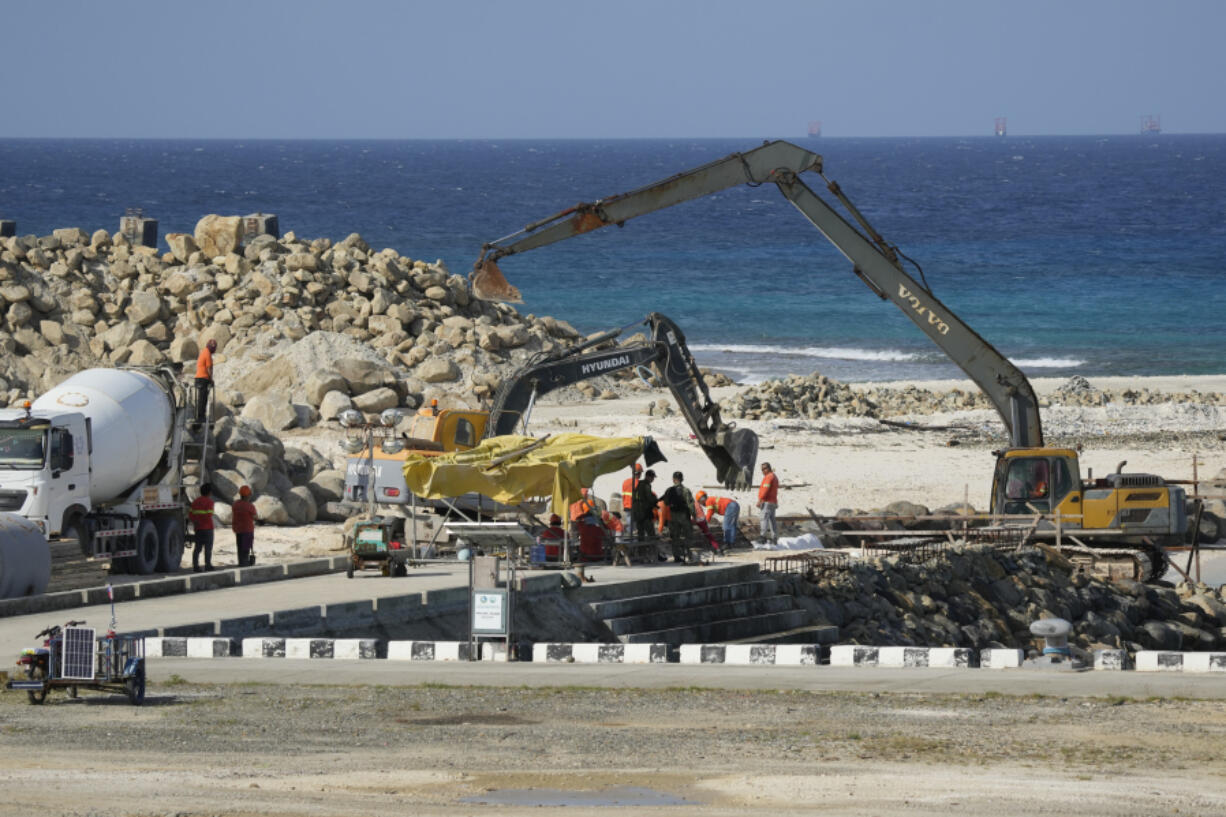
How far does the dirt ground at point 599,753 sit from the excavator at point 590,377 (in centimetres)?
1284

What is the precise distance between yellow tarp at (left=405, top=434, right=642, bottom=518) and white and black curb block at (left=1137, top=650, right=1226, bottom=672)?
9.12 meters

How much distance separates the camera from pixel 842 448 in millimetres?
42812

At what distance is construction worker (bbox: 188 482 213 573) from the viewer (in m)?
26.5

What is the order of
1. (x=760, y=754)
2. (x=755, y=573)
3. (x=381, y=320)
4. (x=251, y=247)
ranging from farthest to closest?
(x=251, y=247) < (x=381, y=320) < (x=755, y=573) < (x=760, y=754)

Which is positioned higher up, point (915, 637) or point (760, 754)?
point (760, 754)

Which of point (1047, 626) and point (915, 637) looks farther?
point (915, 637)

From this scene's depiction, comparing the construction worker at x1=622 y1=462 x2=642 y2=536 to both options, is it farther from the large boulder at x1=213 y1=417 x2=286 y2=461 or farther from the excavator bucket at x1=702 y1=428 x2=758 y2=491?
the large boulder at x1=213 y1=417 x2=286 y2=461

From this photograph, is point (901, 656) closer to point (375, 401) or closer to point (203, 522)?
point (203, 522)

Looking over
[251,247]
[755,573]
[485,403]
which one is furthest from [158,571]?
[251,247]

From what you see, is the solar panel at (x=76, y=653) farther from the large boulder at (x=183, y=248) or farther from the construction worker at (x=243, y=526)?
the large boulder at (x=183, y=248)

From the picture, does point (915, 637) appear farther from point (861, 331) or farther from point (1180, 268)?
point (1180, 268)

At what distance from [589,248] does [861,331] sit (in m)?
38.2

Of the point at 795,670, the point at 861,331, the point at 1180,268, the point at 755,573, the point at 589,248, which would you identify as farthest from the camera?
the point at 589,248

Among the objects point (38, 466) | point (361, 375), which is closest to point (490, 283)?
point (38, 466)
